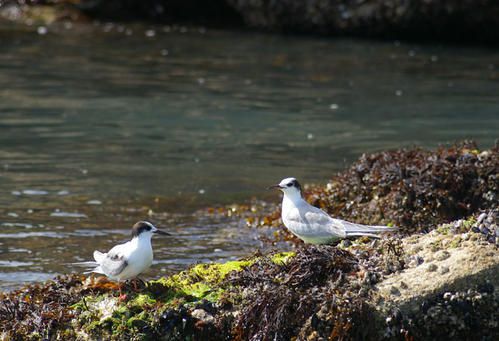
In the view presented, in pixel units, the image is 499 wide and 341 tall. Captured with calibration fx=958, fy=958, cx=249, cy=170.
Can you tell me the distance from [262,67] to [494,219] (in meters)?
12.8

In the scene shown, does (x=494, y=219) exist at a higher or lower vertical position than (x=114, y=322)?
higher

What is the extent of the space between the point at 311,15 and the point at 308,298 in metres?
17.4

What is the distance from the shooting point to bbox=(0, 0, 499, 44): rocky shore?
21.0 meters

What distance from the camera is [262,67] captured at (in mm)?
18469

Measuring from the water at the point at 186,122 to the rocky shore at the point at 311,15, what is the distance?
2.03ft

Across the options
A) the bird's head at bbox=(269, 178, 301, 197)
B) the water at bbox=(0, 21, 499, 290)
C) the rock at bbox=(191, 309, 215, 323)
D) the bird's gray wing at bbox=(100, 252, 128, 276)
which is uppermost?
the bird's head at bbox=(269, 178, 301, 197)

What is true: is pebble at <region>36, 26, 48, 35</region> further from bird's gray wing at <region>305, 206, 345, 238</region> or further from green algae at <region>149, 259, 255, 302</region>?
green algae at <region>149, 259, 255, 302</region>

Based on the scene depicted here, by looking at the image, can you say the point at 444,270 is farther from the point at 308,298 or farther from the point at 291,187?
the point at 291,187

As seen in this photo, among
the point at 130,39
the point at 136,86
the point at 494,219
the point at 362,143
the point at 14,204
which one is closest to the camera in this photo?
the point at 494,219

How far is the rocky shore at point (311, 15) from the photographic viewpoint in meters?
21.0

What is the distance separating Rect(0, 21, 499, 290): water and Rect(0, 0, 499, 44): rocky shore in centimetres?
62

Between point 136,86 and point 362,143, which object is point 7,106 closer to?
point 136,86

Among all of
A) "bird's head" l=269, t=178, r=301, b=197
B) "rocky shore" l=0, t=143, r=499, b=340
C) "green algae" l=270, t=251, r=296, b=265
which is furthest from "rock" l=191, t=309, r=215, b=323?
"bird's head" l=269, t=178, r=301, b=197

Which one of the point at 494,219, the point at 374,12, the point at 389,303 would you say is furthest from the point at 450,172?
the point at 374,12
